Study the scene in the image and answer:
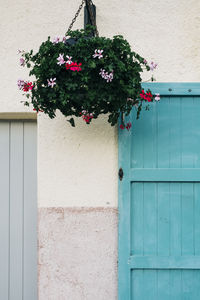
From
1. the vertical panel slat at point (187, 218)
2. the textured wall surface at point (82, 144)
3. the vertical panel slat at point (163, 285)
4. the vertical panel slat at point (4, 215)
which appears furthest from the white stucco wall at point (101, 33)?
the vertical panel slat at point (163, 285)

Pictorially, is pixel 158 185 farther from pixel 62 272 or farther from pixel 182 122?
pixel 62 272

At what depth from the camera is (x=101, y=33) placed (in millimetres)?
2422

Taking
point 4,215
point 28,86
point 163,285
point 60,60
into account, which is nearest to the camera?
point 60,60

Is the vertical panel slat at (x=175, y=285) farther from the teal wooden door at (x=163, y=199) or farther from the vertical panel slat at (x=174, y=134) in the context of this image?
the vertical panel slat at (x=174, y=134)

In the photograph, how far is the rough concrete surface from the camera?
7.77 ft

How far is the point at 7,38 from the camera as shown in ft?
8.03

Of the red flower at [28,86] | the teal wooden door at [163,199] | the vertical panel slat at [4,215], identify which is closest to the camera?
the red flower at [28,86]

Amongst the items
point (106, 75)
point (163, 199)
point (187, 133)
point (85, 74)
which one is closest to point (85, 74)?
point (85, 74)

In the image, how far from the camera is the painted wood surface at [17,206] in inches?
105

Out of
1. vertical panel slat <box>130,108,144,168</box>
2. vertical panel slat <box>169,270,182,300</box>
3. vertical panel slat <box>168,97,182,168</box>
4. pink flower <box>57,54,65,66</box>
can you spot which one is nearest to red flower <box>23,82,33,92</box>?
pink flower <box>57,54,65,66</box>

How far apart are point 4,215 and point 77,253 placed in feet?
2.37

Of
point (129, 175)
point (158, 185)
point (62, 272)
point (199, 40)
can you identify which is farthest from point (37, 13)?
point (62, 272)

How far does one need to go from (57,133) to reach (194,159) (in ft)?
3.39

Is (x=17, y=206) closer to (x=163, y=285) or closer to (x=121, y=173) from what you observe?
(x=121, y=173)
